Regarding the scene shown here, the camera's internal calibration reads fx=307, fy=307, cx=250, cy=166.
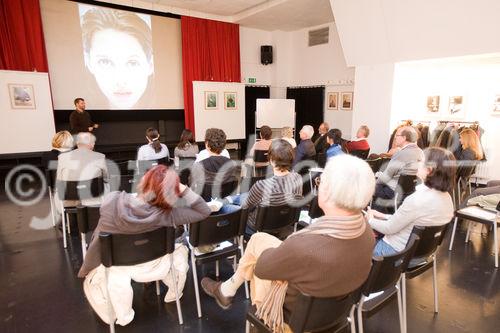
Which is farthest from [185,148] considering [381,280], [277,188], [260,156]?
[381,280]

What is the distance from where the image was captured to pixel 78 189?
10.9ft

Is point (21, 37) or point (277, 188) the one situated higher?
point (21, 37)

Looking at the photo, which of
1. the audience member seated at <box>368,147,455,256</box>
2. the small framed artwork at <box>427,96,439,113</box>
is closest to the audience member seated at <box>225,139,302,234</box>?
the audience member seated at <box>368,147,455,256</box>

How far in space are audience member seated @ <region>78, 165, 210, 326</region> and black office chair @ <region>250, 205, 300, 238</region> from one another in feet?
1.50

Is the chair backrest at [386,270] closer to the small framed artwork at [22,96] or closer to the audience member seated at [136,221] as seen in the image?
the audience member seated at [136,221]

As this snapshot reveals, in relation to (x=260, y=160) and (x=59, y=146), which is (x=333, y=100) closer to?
(x=260, y=160)

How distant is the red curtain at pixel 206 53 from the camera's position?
27.9 feet

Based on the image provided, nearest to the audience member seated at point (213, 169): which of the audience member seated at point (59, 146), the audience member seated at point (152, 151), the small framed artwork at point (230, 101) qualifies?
the audience member seated at point (152, 151)

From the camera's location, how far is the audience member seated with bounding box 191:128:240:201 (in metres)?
3.28

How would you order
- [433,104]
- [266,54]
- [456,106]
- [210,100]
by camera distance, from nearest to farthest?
[456,106] → [433,104] → [210,100] → [266,54]

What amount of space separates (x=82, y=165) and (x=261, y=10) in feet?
21.6

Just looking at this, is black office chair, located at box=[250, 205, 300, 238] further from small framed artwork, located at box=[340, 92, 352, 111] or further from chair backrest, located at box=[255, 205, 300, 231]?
small framed artwork, located at box=[340, 92, 352, 111]

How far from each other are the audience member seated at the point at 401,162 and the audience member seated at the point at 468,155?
1224 mm

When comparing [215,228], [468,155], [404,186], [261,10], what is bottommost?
[404,186]
